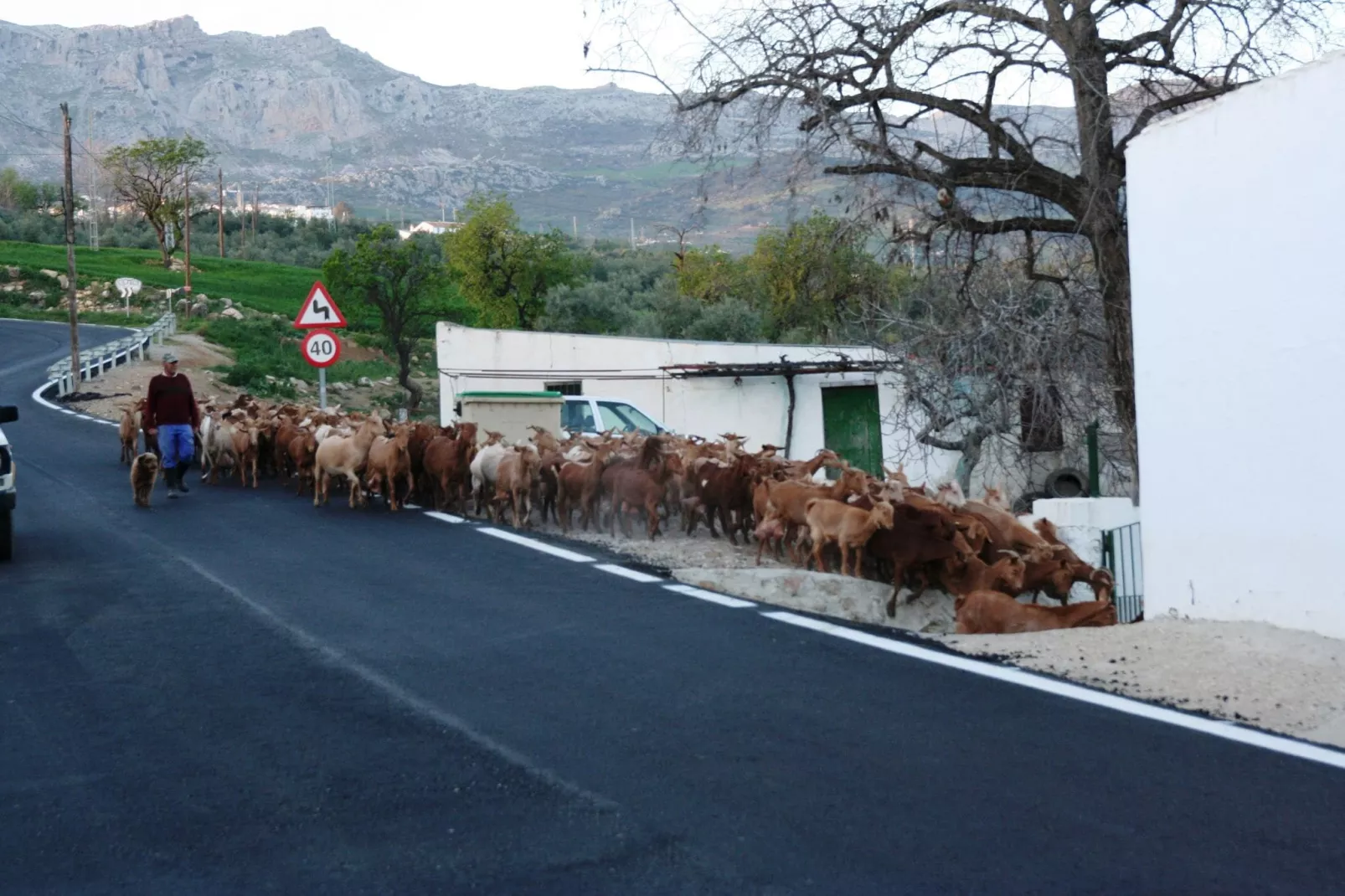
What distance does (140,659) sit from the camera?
8477mm

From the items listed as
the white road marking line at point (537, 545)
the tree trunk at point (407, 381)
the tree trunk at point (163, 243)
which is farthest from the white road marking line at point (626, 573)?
the tree trunk at point (163, 243)

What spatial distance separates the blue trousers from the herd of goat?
4.37 feet

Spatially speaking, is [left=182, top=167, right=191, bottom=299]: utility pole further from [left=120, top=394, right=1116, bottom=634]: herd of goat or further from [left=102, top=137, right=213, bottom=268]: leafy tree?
[left=120, top=394, right=1116, bottom=634]: herd of goat

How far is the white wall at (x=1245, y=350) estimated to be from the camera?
25.9 ft

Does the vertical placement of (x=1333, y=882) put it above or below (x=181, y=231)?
below

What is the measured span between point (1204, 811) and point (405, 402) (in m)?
49.6

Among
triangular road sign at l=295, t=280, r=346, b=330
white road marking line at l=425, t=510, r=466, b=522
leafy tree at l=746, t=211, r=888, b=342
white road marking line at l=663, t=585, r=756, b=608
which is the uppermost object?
leafy tree at l=746, t=211, r=888, b=342

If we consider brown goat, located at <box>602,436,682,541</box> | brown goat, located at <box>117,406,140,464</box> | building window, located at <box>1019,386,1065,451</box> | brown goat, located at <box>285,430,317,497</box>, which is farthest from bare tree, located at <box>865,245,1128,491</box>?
brown goat, located at <box>117,406,140,464</box>

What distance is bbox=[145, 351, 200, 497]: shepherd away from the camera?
17.6 meters

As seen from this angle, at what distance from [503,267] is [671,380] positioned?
3197 centimetres

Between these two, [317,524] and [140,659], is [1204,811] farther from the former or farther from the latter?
[317,524]

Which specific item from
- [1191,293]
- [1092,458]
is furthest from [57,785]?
[1092,458]

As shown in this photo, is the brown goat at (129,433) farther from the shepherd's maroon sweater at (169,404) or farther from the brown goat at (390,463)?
the brown goat at (390,463)

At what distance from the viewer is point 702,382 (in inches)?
1321
